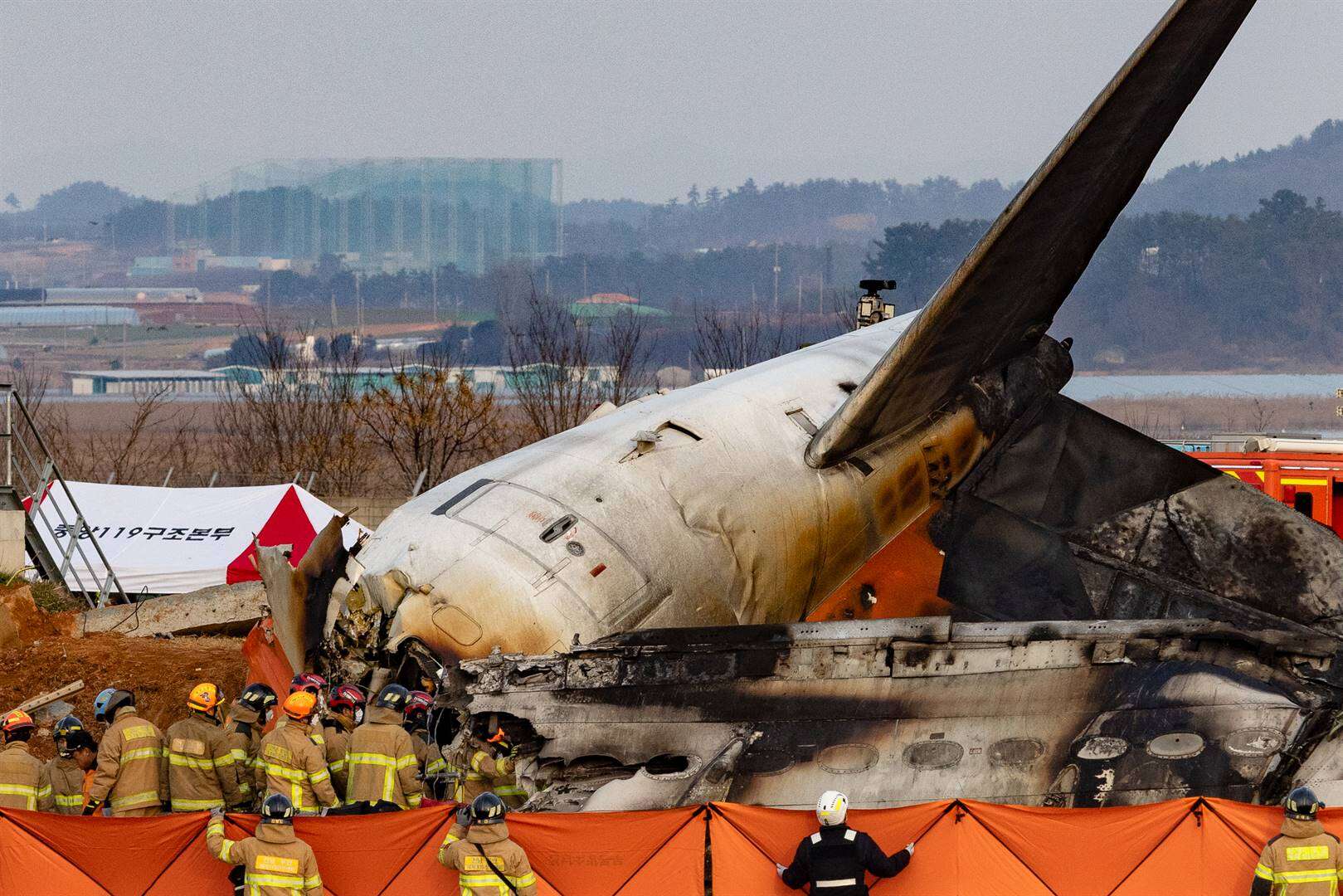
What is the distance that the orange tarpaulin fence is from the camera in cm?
1071

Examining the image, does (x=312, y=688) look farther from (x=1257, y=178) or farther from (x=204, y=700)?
(x=1257, y=178)

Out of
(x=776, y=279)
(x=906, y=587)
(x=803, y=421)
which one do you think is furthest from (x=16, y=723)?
(x=776, y=279)

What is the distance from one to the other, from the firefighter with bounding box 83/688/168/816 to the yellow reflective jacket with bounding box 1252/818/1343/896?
848 centimetres

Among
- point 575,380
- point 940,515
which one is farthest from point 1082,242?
point 575,380

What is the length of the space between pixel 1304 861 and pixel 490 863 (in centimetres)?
542

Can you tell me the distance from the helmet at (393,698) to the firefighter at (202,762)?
4.61 ft

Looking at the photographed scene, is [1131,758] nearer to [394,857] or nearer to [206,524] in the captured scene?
[394,857]

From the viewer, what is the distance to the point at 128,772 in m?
12.2

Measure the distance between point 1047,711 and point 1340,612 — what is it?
5.19 meters

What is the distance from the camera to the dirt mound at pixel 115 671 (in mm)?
20109

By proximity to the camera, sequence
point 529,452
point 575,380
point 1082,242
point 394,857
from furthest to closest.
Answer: point 575,380 → point 1082,242 → point 529,452 → point 394,857

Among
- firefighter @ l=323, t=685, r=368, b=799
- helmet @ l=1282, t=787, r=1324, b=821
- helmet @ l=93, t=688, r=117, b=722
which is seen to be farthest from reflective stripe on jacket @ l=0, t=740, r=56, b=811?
helmet @ l=1282, t=787, r=1324, b=821

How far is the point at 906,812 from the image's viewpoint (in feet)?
35.8

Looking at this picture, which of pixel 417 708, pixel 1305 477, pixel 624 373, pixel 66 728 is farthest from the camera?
pixel 624 373
